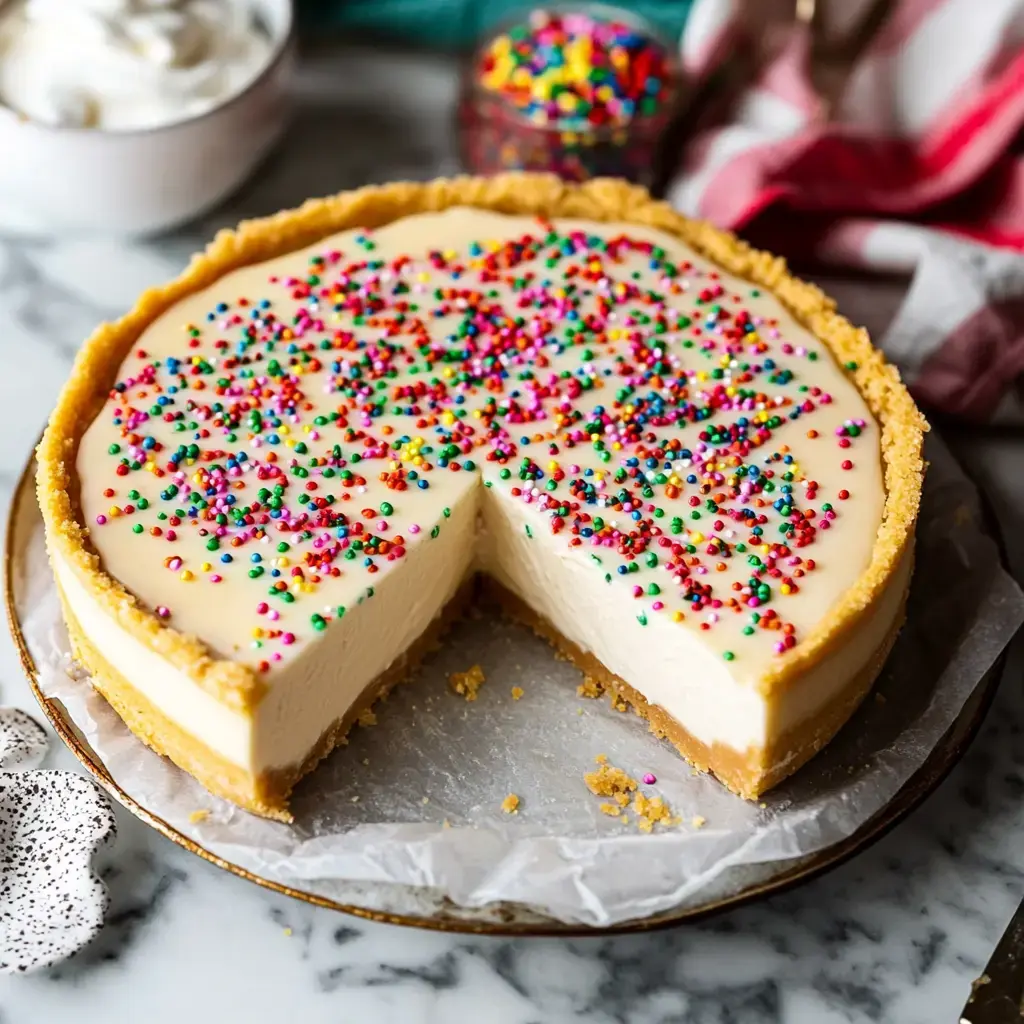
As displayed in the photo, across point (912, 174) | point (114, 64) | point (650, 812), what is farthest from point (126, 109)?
point (650, 812)

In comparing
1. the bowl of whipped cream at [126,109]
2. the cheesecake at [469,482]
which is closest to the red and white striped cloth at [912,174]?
the cheesecake at [469,482]

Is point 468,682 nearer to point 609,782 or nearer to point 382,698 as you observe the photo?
point 382,698

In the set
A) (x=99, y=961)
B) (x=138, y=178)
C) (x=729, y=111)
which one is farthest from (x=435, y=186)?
(x=99, y=961)

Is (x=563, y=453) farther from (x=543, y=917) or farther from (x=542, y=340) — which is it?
(x=543, y=917)

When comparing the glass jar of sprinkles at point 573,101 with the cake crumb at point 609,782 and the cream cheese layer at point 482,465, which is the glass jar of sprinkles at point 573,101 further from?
the cake crumb at point 609,782

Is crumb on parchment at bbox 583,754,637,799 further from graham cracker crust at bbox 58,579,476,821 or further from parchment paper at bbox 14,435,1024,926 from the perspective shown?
graham cracker crust at bbox 58,579,476,821

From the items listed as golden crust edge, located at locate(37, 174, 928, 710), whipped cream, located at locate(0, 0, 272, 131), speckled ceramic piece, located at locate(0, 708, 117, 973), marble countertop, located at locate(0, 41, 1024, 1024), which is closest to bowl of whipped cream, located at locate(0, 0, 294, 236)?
whipped cream, located at locate(0, 0, 272, 131)
